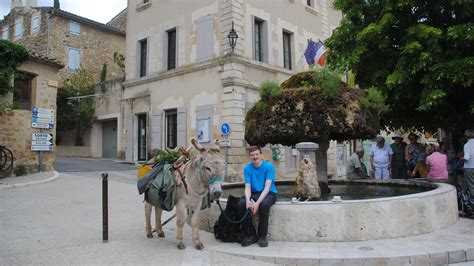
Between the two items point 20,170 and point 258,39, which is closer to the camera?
point 20,170

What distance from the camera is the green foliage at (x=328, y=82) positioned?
6.49 meters

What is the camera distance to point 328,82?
21.4 ft

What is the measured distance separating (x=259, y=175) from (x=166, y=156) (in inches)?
53.5

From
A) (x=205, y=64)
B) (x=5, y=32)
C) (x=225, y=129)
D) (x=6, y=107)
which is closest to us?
(x=6, y=107)

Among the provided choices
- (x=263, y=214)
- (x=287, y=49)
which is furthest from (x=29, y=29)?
(x=263, y=214)

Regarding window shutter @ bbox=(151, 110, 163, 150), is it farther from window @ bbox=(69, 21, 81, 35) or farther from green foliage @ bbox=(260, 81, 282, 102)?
window @ bbox=(69, 21, 81, 35)

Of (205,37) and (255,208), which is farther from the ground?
(205,37)

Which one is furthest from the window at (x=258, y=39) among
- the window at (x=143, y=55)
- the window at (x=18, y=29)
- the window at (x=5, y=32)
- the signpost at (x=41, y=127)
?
the window at (x=5, y=32)

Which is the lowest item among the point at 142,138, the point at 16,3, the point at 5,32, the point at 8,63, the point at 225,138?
the point at 225,138

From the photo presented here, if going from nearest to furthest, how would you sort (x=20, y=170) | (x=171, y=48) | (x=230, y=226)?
(x=230, y=226), (x=20, y=170), (x=171, y=48)

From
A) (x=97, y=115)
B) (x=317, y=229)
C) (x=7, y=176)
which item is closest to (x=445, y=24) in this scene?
(x=317, y=229)

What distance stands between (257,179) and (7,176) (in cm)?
1096

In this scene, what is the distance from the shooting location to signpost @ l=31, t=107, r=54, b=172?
45.9 feet

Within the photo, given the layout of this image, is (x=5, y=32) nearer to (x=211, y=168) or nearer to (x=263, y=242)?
(x=211, y=168)
